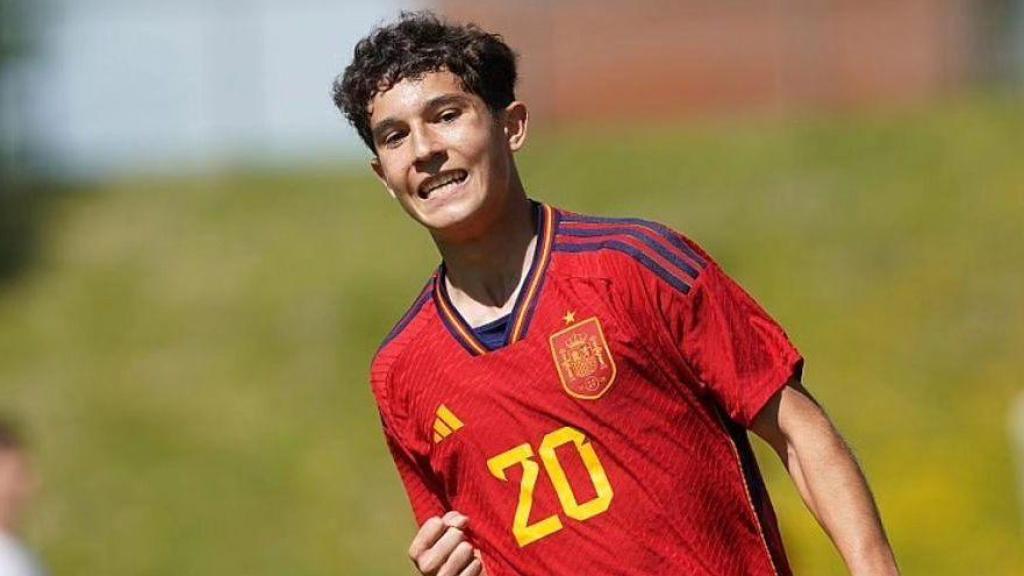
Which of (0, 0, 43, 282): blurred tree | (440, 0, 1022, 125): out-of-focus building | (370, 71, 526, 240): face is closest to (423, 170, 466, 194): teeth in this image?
(370, 71, 526, 240): face

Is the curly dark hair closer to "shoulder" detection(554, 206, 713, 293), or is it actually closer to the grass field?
"shoulder" detection(554, 206, 713, 293)

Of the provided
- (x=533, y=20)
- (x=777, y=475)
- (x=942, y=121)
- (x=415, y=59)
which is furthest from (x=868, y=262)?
(x=415, y=59)

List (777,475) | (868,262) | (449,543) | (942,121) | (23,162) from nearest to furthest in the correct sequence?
(449,543), (777,475), (868,262), (942,121), (23,162)

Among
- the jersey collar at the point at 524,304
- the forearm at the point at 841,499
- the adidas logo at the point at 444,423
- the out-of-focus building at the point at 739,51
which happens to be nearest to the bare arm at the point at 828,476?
the forearm at the point at 841,499

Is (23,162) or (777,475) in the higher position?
(23,162)

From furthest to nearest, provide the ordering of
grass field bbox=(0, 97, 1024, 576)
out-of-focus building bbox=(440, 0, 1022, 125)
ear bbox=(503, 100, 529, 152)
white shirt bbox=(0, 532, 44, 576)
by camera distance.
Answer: out-of-focus building bbox=(440, 0, 1022, 125)
grass field bbox=(0, 97, 1024, 576)
white shirt bbox=(0, 532, 44, 576)
ear bbox=(503, 100, 529, 152)

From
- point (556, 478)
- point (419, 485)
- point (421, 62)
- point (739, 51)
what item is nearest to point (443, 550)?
point (556, 478)

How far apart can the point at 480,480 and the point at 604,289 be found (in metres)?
0.50

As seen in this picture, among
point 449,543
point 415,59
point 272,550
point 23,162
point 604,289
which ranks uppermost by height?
point 23,162

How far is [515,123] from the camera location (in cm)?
455

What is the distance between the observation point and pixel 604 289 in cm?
418

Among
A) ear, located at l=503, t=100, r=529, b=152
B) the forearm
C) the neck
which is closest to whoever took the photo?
the forearm

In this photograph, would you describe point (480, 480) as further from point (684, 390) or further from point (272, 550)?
point (272, 550)

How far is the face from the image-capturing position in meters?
4.31
